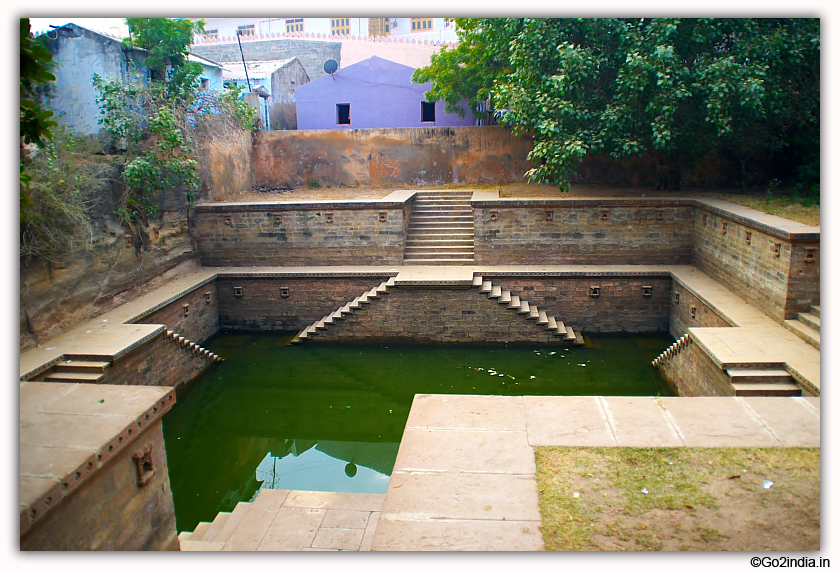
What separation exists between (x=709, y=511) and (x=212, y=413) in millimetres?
6933

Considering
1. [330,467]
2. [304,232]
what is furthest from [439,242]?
[330,467]

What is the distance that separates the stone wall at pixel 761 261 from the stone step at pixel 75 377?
905 cm

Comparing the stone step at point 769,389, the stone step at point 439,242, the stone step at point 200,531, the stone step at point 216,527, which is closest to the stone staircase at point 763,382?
the stone step at point 769,389

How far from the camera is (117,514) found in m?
4.03

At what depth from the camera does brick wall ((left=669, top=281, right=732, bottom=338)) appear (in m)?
9.02

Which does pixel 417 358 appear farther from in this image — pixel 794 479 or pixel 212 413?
pixel 794 479

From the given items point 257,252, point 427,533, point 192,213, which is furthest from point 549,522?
point 192,213

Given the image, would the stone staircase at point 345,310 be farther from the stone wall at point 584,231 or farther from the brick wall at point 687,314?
the brick wall at point 687,314

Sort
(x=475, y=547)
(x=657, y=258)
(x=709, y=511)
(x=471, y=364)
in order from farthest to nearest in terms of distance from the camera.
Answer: (x=657, y=258), (x=471, y=364), (x=709, y=511), (x=475, y=547)

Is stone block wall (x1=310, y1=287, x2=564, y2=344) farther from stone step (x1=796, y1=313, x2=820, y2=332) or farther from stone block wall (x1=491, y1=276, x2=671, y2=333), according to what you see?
stone step (x1=796, y1=313, x2=820, y2=332)

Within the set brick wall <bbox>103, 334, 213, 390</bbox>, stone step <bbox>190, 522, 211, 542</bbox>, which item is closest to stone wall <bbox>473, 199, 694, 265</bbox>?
brick wall <bbox>103, 334, 213, 390</bbox>

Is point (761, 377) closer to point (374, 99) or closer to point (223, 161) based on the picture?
point (223, 161)

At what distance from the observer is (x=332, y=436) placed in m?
7.96

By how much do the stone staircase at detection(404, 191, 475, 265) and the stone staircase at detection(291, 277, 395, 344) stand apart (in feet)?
4.19
